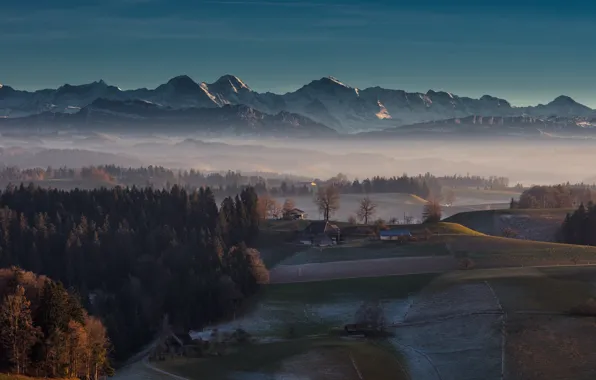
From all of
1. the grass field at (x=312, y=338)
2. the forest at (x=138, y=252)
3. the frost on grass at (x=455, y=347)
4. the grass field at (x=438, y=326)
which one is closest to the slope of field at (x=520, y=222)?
the grass field at (x=438, y=326)

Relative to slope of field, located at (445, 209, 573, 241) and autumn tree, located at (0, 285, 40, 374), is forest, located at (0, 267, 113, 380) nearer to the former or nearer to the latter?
autumn tree, located at (0, 285, 40, 374)

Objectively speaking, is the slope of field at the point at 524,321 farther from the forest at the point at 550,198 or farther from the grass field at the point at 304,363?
the forest at the point at 550,198

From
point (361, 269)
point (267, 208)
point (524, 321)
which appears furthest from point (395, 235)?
point (524, 321)

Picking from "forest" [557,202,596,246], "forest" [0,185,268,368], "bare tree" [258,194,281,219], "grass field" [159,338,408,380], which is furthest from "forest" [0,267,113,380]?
"forest" [557,202,596,246]

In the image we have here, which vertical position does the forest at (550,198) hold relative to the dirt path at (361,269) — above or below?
above

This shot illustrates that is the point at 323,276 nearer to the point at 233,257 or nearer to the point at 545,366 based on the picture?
the point at 233,257

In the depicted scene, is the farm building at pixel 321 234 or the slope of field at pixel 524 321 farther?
the farm building at pixel 321 234

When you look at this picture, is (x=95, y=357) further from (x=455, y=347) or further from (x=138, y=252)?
(x=138, y=252)
